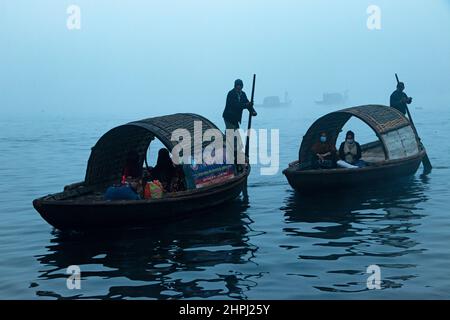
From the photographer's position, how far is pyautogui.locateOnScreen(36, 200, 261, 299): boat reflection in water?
916cm

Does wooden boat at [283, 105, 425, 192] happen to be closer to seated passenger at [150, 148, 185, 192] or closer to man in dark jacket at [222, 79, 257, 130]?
man in dark jacket at [222, 79, 257, 130]

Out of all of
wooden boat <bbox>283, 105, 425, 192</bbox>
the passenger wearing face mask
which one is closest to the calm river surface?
wooden boat <bbox>283, 105, 425, 192</bbox>

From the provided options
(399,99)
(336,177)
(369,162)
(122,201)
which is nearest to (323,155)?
(336,177)

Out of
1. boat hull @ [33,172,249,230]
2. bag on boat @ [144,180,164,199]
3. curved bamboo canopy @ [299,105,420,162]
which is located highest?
curved bamboo canopy @ [299,105,420,162]

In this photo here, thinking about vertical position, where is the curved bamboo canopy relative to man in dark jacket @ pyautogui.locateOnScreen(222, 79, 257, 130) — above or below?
below

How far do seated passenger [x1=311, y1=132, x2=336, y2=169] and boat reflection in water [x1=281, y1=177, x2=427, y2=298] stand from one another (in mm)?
822

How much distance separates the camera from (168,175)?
45.8 feet

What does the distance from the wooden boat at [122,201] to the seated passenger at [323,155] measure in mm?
2005

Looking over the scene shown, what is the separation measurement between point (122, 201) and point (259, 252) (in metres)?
2.82

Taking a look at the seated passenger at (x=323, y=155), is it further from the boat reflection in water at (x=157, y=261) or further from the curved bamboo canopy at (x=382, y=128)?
the boat reflection in water at (x=157, y=261)

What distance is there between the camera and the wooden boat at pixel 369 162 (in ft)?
52.4
